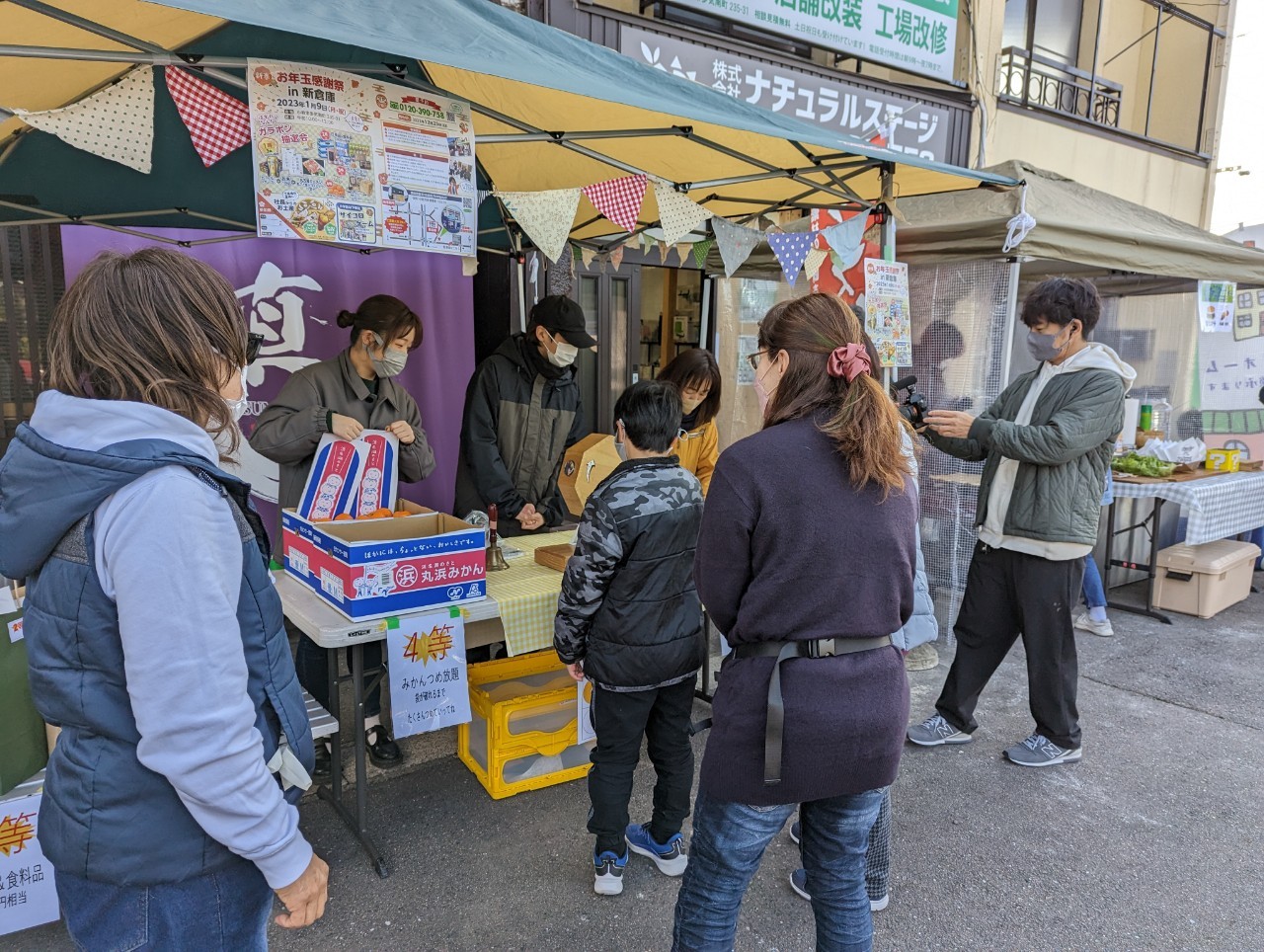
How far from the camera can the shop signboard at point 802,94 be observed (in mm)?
5516

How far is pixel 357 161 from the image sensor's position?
2.36m

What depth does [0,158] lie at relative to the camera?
3.40 metres

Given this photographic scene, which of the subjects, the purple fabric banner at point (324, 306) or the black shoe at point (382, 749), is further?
the purple fabric banner at point (324, 306)

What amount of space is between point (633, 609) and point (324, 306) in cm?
344

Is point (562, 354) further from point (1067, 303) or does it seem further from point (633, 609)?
point (1067, 303)

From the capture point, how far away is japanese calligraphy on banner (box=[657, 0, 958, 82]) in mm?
5895

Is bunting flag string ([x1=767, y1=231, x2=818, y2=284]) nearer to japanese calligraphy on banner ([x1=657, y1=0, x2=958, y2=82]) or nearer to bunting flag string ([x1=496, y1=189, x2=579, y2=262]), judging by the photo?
bunting flag string ([x1=496, y1=189, x2=579, y2=262])

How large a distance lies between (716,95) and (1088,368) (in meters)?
1.78

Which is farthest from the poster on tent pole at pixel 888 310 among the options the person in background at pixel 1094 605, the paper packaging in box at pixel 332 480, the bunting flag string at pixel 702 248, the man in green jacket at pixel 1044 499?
the person in background at pixel 1094 605

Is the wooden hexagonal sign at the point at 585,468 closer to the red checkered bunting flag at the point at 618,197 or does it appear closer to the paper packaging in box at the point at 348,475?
the paper packaging in box at the point at 348,475

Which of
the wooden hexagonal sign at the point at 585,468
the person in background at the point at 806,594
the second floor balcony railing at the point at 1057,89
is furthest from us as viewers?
the second floor balcony railing at the point at 1057,89

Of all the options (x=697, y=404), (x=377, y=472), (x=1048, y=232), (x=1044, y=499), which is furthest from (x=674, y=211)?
(x=1048, y=232)

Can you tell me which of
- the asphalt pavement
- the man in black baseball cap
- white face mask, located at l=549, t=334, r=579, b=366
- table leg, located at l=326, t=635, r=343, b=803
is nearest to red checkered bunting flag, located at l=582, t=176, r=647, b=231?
the man in black baseball cap

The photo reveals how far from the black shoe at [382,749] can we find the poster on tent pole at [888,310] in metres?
2.67
